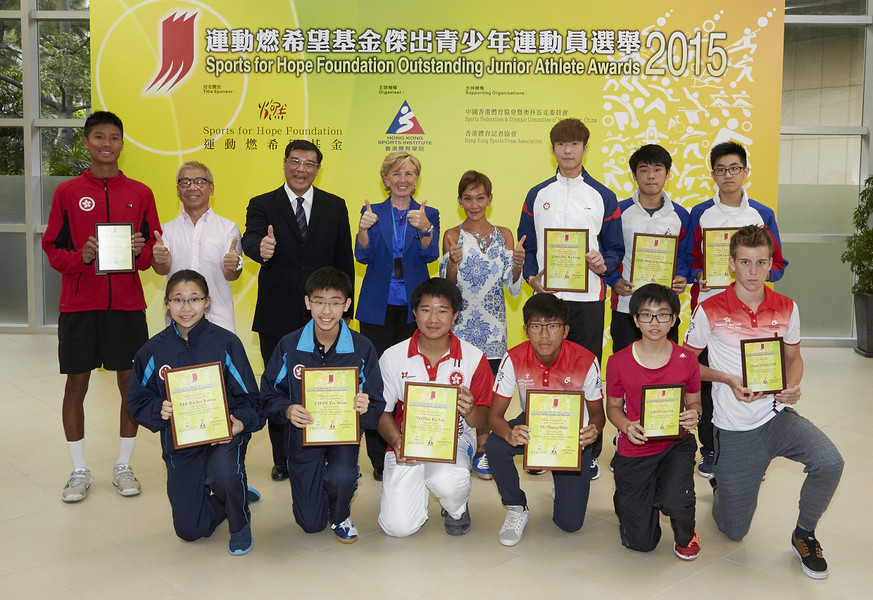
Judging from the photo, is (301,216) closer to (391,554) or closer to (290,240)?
(290,240)

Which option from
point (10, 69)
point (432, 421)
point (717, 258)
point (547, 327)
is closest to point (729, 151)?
point (717, 258)

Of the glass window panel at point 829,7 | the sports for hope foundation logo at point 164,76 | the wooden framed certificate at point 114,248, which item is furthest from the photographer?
the glass window panel at point 829,7

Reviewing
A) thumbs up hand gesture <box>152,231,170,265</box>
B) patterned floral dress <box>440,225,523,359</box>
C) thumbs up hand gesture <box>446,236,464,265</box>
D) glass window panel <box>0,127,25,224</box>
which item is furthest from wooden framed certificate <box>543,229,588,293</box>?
glass window panel <box>0,127,25,224</box>

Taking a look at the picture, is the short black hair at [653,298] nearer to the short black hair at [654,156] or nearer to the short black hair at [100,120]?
the short black hair at [654,156]

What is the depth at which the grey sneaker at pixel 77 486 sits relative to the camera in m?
3.67

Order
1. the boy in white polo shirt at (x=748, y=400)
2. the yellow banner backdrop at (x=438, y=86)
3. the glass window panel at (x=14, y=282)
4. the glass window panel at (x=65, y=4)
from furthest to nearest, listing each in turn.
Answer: the glass window panel at (x=14, y=282)
the glass window panel at (x=65, y=4)
the yellow banner backdrop at (x=438, y=86)
the boy in white polo shirt at (x=748, y=400)

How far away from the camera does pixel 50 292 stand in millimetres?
8562

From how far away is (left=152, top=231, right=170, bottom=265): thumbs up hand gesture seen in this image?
376 centimetres

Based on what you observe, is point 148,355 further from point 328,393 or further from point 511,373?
point 511,373

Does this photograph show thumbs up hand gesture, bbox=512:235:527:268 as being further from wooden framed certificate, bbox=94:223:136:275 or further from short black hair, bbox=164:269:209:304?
wooden framed certificate, bbox=94:223:136:275

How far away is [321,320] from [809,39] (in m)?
7.18

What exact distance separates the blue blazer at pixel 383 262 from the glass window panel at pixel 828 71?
19.4ft

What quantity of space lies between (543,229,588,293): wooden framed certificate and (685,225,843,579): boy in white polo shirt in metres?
0.72

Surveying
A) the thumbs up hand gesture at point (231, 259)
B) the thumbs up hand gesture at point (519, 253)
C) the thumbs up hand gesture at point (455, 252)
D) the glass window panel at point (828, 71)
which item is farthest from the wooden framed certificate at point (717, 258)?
the glass window panel at point (828, 71)
